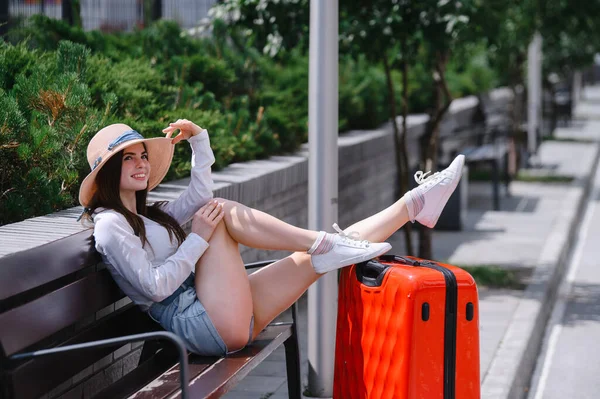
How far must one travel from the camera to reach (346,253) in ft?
15.0

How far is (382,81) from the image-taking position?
42.7ft

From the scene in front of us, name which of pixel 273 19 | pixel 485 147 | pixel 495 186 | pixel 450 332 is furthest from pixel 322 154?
pixel 485 147

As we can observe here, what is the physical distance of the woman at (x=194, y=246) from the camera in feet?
13.8

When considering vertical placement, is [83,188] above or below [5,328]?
above

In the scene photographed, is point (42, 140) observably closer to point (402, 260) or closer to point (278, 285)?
point (278, 285)

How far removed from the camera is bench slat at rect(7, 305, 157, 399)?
347 cm

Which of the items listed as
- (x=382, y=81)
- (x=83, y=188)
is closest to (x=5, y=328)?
(x=83, y=188)

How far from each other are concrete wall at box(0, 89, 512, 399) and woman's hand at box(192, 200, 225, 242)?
51cm

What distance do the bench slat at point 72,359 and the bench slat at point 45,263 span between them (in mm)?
264

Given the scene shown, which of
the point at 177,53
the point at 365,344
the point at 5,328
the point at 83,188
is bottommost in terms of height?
the point at 365,344

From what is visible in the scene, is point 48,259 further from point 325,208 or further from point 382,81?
point 382,81

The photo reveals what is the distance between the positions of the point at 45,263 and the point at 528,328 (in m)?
4.30

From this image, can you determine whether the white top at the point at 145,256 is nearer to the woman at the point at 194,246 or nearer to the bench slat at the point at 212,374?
the woman at the point at 194,246

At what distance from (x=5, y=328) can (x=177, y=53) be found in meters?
6.30
